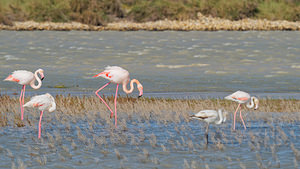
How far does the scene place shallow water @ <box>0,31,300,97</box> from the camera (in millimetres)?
25312

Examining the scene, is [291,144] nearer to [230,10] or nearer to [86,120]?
[86,120]

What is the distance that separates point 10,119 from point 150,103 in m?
4.20

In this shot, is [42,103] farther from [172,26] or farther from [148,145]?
[172,26]

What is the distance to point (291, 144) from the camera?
11266 mm

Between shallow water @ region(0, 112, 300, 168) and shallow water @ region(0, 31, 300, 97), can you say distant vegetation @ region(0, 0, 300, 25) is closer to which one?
shallow water @ region(0, 31, 300, 97)

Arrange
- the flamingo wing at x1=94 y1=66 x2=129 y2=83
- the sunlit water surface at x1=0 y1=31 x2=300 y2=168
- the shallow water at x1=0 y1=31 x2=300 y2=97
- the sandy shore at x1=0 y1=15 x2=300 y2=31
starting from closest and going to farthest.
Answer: the sunlit water surface at x1=0 y1=31 x2=300 y2=168
the flamingo wing at x1=94 y1=66 x2=129 y2=83
the shallow water at x1=0 y1=31 x2=300 y2=97
the sandy shore at x1=0 y1=15 x2=300 y2=31

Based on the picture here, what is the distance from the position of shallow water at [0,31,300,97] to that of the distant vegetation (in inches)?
407

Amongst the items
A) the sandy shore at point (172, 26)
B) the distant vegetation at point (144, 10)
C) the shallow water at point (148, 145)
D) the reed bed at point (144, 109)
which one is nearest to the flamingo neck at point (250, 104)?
the shallow water at point (148, 145)

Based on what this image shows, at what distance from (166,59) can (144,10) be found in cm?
3242

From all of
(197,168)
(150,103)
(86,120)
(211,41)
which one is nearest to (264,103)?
(150,103)


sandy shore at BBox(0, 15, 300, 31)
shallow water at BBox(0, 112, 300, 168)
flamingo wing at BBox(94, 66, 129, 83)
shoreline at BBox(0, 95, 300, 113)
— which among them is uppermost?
sandy shore at BBox(0, 15, 300, 31)

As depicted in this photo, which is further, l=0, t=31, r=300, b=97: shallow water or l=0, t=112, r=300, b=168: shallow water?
l=0, t=31, r=300, b=97: shallow water

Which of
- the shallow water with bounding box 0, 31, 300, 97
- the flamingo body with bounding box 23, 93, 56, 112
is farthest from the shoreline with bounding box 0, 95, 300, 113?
the shallow water with bounding box 0, 31, 300, 97

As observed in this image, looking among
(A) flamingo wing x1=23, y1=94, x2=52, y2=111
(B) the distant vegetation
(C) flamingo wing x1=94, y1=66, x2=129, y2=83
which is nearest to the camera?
(A) flamingo wing x1=23, y1=94, x2=52, y2=111
